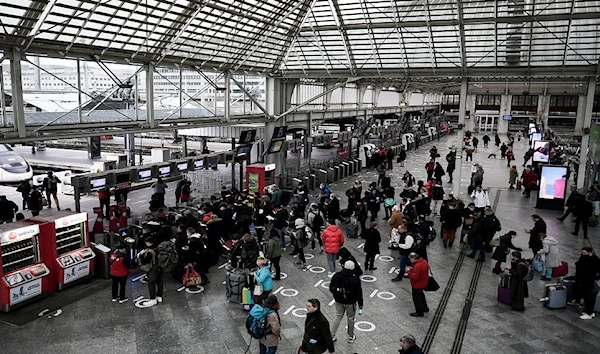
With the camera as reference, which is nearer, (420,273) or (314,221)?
(420,273)

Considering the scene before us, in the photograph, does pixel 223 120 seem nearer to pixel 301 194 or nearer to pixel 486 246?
pixel 301 194

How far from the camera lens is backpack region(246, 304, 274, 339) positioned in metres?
6.71

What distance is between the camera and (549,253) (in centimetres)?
1120

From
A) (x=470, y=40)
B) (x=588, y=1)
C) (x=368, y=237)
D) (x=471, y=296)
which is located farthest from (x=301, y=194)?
(x=588, y=1)

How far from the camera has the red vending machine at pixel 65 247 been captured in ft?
33.8

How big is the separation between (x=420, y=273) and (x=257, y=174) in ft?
42.8

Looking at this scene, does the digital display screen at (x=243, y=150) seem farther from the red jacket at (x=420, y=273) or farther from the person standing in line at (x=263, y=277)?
the red jacket at (x=420, y=273)

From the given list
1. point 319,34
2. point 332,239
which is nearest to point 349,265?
point 332,239

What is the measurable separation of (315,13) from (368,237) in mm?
12975

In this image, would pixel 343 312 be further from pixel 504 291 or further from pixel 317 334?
pixel 504 291

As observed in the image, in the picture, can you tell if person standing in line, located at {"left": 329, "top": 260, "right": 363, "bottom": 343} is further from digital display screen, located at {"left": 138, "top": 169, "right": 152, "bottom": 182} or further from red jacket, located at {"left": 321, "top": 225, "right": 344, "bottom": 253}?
digital display screen, located at {"left": 138, "top": 169, "right": 152, "bottom": 182}

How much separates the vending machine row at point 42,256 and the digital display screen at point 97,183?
3132 millimetres

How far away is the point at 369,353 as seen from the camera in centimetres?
796

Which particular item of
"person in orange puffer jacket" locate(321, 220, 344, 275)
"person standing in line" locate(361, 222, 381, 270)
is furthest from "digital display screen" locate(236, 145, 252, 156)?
"person in orange puffer jacket" locate(321, 220, 344, 275)
